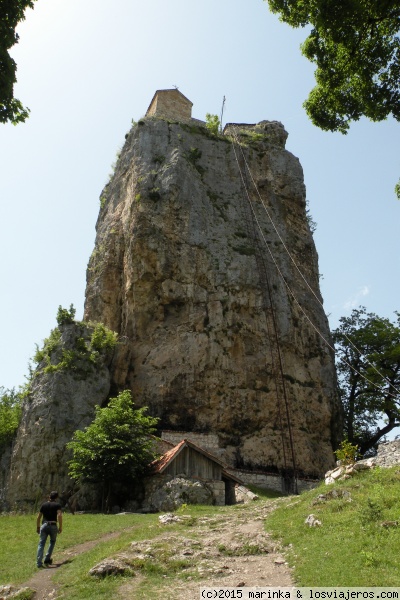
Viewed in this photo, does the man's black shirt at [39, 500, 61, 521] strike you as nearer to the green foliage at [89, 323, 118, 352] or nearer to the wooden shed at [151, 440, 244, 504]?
the wooden shed at [151, 440, 244, 504]

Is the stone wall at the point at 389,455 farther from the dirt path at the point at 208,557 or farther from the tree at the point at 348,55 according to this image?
the tree at the point at 348,55

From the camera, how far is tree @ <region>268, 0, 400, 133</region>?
1184 centimetres

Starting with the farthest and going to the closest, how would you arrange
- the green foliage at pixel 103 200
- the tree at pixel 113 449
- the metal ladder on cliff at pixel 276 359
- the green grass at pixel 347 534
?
the green foliage at pixel 103 200
the metal ladder on cliff at pixel 276 359
the tree at pixel 113 449
the green grass at pixel 347 534

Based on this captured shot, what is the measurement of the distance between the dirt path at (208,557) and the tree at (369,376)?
81.9 ft

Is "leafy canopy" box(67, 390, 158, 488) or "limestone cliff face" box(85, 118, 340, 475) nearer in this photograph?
"leafy canopy" box(67, 390, 158, 488)

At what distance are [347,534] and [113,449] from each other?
12.4m

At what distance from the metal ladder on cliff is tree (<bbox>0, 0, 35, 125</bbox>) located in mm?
22787

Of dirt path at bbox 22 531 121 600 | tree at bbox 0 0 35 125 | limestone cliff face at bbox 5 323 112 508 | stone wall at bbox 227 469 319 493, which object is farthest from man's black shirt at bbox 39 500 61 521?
stone wall at bbox 227 469 319 493

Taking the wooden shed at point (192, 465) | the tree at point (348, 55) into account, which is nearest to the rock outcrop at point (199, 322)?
the wooden shed at point (192, 465)

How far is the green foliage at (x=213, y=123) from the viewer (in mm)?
42766

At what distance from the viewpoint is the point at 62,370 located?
2700cm

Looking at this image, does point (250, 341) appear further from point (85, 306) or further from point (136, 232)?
point (85, 306)

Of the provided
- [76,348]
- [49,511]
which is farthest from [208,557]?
[76,348]

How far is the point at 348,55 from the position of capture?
1285 cm
